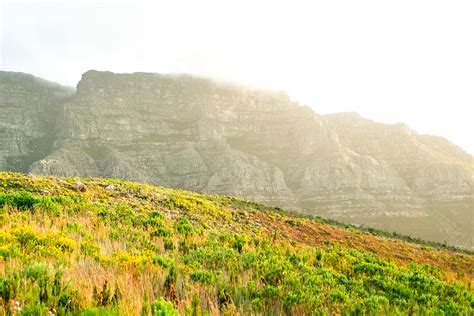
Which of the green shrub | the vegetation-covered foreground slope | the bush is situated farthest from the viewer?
the green shrub

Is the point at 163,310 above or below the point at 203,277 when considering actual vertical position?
above

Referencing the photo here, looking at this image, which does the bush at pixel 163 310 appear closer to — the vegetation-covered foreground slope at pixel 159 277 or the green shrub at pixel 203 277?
the vegetation-covered foreground slope at pixel 159 277

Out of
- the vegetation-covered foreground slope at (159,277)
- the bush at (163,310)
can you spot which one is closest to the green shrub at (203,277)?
the vegetation-covered foreground slope at (159,277)

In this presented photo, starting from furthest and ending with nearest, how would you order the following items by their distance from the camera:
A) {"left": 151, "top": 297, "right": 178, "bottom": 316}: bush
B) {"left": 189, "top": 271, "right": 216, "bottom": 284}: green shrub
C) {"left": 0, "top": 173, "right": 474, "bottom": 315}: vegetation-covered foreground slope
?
{"left": 189, "top": 271, "right": 216, "bottom": 284}: green shrub, {"left": 0, "top": 173, "right": 474, "bottom": 315}: vegetation-covered foreground slope, {"left": 151, "top": 297, "right": 178, "bottom": 316}: bush

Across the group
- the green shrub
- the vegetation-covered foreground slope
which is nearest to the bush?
the vegetation-covered foreground slope

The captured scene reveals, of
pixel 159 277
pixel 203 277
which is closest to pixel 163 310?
pixel 159 277

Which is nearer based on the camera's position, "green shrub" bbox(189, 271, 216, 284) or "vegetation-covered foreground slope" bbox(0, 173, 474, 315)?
"vegetation-covered foreground slope" bbox(0, 173, 474, 315)

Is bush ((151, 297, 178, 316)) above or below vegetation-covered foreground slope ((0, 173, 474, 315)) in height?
above

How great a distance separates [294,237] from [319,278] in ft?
44.3

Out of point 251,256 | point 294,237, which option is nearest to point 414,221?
point 294,237

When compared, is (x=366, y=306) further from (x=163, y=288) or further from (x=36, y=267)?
(x=36, y=267)

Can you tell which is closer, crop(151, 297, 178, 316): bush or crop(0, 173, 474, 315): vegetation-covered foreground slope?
crop(151, 297, 178, 316): bush

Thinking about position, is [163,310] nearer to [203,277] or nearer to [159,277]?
[159,277]

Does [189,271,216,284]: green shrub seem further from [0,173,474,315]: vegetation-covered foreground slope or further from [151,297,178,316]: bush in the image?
[151,297,178,316]: bush
